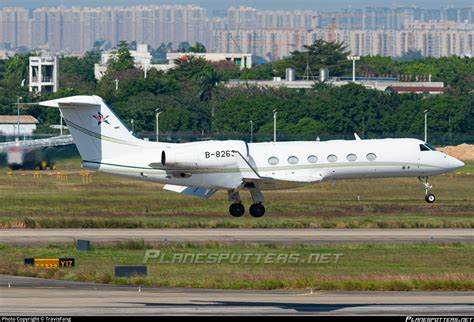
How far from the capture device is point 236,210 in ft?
208

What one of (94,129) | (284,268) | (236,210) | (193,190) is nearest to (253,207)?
(236,210)

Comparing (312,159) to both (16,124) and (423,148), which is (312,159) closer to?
(423,148)

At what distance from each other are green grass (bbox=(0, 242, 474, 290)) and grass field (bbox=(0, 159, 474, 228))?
8.31m

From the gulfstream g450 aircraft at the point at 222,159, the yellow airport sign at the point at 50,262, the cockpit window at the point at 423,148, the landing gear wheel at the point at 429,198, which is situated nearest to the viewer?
the yellow airport sign at the point at 50,262

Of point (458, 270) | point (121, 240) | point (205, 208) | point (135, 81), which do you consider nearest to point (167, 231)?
point (121, 240)

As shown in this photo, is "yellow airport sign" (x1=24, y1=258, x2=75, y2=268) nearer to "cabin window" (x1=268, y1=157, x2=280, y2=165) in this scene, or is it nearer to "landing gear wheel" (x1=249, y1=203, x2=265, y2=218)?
"landing gear wheel" (x1=249, y1=203, x2=265, y2=218)

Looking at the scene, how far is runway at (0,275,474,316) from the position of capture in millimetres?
35312

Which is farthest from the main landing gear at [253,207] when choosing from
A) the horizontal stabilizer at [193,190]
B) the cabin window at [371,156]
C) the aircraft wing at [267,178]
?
the cabin window at [371,156]

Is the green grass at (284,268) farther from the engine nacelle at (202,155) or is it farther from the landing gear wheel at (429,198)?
the landing gear wheel at (429,198)

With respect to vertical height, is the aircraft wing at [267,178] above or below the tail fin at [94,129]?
below

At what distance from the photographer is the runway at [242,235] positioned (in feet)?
176

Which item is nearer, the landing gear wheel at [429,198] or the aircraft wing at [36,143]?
the landing gear wheel at [429,198]

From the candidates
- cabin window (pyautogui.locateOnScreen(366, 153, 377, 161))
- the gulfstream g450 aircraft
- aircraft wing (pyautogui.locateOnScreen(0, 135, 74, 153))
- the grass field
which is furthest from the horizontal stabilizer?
aircraft wing (pyautogui.locateOnScreen(0, 135, 74, 153))

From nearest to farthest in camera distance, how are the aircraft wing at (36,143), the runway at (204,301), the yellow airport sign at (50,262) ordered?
the runway at (204,301) < the yellow airport sign at (50,262) < the aircraft wing at (36,143)
